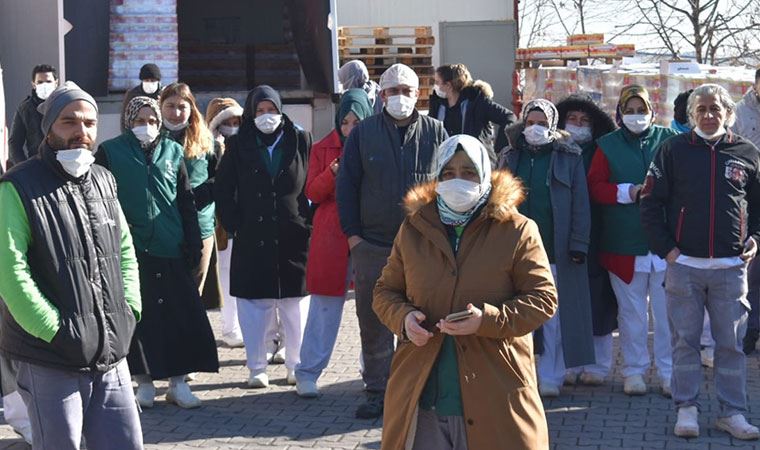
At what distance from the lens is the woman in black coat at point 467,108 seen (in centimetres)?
1060

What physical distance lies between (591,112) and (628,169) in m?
0.62

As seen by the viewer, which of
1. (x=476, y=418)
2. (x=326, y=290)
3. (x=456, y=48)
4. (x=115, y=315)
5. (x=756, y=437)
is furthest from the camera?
(x=456, y=48)

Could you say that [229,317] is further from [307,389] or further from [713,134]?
[713,134]

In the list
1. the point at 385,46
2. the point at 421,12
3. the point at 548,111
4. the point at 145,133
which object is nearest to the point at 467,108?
the point at 548,111

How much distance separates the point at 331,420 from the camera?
292 inches

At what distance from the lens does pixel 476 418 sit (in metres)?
4.48

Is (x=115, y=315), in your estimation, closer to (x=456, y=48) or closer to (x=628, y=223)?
(x=628, y=223)

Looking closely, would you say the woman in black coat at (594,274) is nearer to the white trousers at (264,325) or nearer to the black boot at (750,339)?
the black boot at (750,339)

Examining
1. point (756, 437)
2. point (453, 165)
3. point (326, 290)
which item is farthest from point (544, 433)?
point (326, 290)

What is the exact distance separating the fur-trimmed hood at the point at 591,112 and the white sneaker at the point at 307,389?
2358 millimetres

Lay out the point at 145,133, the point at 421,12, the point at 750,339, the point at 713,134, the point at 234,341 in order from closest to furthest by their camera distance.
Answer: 1. the point at 713,134
2. the point at 145,133
3. the point at 750,339
4. the point at 234,341
5. the point at 421,12

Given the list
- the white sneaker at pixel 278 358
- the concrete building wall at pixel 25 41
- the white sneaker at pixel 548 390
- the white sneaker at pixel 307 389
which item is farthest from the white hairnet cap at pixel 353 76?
the concrete building wall at pixel 25 41

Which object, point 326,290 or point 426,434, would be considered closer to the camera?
point 426,434

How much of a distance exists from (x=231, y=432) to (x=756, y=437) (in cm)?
294
